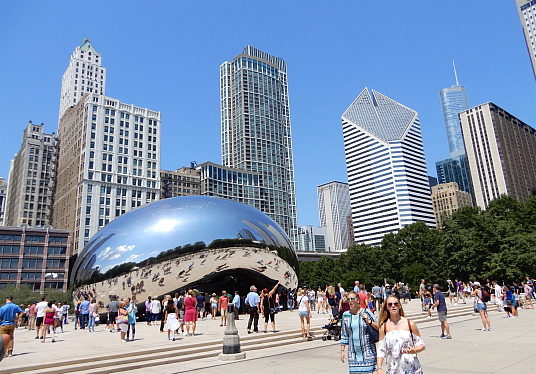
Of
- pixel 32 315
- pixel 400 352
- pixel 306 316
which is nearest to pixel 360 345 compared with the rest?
pixel 400 352

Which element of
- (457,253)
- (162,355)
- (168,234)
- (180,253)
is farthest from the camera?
(457,253)

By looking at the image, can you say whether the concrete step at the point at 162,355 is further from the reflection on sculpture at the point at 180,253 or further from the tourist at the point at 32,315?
the tourist at the point at 32,315

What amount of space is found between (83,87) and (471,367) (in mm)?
164536

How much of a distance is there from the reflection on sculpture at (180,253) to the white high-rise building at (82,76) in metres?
142

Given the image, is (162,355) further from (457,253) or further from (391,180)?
(391,180)

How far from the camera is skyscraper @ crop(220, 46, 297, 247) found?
17200cm

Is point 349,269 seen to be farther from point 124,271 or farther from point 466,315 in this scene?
point 124,271

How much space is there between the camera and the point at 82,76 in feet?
491

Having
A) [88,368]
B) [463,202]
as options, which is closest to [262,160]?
[463,202]

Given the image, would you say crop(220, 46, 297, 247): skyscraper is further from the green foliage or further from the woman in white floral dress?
the woman in white floral dress

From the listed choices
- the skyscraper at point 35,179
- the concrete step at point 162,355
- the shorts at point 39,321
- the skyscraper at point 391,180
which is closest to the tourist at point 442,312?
the concrete step at point 162,355

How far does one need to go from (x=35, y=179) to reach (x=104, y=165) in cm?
3591

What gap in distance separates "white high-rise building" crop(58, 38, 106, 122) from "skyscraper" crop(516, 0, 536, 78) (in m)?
173

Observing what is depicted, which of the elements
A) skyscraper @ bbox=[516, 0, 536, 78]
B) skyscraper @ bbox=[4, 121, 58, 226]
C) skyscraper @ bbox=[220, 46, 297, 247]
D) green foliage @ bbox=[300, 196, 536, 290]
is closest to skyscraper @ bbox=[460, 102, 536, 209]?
skyscraper @ bbox=[516, 0, 536, 78]
